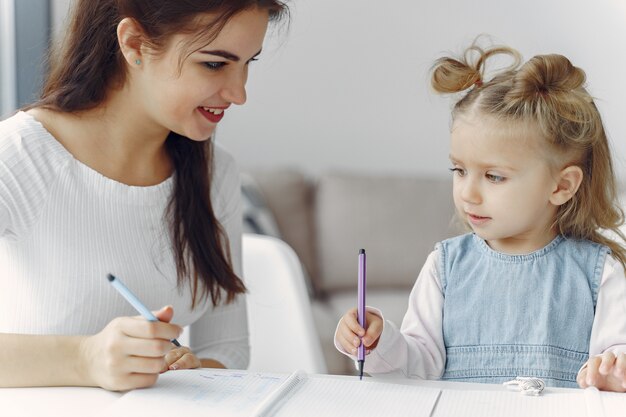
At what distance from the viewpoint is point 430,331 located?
4.43ft

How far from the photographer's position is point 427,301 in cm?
137

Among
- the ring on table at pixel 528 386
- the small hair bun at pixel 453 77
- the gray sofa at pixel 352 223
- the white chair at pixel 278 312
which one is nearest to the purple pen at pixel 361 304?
the ring on table at pixel 528 386

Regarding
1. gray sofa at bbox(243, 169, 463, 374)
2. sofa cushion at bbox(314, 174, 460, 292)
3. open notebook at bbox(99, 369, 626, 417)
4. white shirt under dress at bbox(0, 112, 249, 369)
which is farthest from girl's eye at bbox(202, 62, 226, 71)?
sofa cushion at bbox(314, 174, 460, 292)

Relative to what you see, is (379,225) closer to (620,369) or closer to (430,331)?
(430,331)

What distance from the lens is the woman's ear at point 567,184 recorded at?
131 cm

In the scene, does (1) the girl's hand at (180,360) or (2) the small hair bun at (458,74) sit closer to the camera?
(1) the girl's hand at (180,360)

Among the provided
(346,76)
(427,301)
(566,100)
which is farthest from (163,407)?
(346,76)

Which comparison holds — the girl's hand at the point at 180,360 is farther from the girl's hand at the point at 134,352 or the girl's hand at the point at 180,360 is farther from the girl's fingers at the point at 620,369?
the girl's fingers at the point at 620,369

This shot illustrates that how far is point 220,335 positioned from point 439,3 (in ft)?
8.69

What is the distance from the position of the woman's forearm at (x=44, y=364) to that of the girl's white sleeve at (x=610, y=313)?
0.67 meters

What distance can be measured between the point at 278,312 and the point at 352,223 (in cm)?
195

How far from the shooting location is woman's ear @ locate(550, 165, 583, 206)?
4.28ft

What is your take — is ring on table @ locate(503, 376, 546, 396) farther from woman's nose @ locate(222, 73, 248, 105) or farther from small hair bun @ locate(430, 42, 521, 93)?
woman's nose @ locate(222, 73, 248, 105)

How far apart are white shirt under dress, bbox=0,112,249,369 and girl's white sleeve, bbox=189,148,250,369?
12 cm
